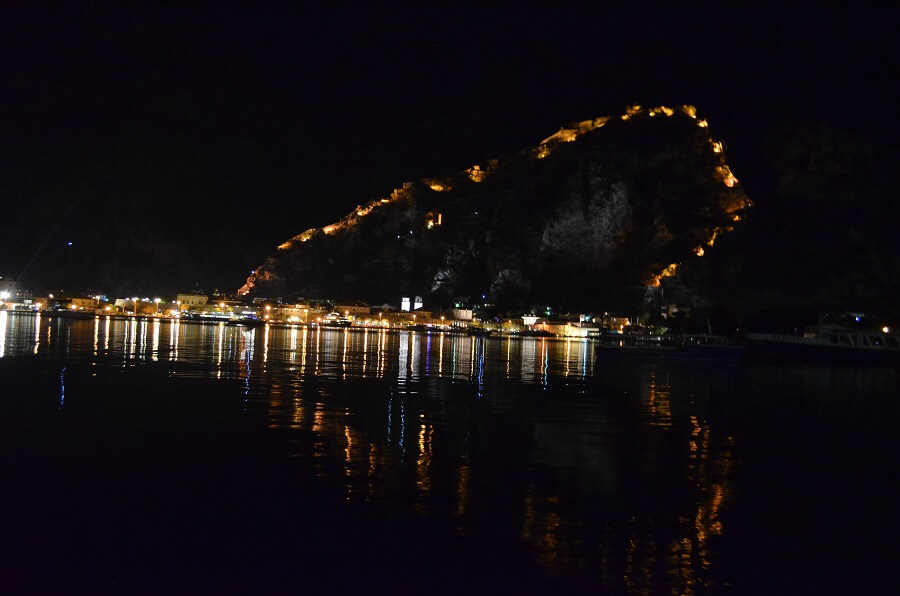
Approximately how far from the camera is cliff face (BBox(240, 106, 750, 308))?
317 ft

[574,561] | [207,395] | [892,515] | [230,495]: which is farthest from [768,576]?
[207,395]

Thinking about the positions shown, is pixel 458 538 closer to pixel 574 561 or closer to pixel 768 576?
pixel 574 561

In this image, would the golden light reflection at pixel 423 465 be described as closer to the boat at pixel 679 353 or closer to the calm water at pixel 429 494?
the calm water at pixel 429 494

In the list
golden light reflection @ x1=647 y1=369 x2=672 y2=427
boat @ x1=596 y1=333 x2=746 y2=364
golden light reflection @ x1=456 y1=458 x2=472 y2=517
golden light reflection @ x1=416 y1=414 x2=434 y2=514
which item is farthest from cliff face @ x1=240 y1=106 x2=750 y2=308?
golden light reflection @ x1=456 y1=458 x2=472 y2=517

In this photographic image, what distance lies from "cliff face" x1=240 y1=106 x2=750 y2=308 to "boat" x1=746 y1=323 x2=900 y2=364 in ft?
79.2

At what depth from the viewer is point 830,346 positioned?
5747 centimetres

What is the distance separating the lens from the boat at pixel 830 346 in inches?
2134

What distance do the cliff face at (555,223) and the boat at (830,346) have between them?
79.2 ft

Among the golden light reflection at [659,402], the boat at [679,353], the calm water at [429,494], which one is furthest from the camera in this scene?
the boat at [679,353]

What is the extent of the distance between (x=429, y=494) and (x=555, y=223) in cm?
9325

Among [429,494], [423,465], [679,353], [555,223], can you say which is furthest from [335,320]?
[429,494]

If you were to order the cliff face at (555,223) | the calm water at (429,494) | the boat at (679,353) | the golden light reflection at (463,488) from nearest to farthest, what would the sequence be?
the calm water at (429,494) → the golden light reflection at (463,488) → the boat at (679,353) → the cliff face at (555,223)

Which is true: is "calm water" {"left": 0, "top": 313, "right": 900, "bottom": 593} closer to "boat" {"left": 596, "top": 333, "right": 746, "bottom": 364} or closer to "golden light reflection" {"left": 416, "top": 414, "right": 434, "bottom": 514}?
"golden light reflection" {"left": 416, "top": 414, "right": 434, "bottom": 514}

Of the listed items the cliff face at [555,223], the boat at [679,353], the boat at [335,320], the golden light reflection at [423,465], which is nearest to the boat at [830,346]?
the boat at [679,353]
